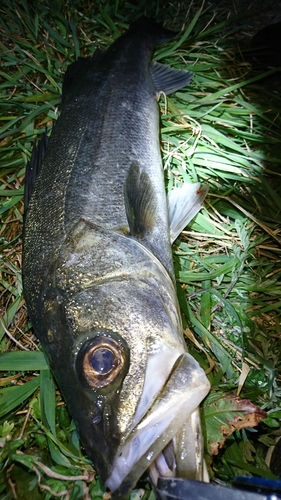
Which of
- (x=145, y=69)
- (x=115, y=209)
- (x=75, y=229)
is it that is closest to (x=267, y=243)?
(x=115, y=209)

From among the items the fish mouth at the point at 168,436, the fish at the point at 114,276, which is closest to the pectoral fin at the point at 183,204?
the fish at the point at 114,276

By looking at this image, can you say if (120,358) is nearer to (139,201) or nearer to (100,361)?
(100,361)

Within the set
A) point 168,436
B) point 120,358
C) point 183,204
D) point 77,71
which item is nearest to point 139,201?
point 183,204

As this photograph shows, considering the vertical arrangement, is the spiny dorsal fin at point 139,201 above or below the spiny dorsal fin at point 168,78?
below

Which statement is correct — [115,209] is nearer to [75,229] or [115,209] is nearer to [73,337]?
[75,229]

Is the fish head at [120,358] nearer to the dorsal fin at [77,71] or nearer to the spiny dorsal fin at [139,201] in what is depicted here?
the spiny dorsal fin at [139,201]
